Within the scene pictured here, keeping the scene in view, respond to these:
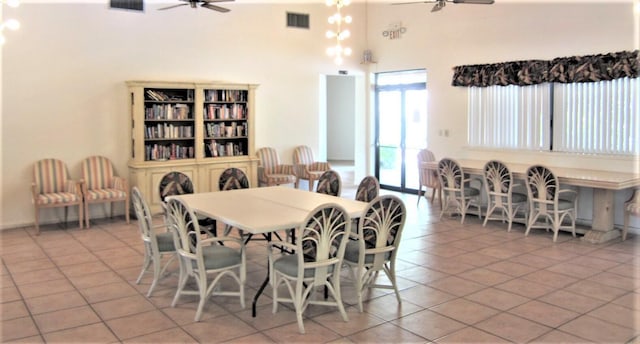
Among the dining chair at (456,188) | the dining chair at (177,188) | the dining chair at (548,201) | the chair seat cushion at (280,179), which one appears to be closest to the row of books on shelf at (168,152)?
the chair seat cushion at (280,179)

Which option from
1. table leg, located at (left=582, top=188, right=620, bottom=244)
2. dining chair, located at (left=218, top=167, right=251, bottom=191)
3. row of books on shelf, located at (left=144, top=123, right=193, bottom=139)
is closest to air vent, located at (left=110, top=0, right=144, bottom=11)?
row of books on shelf, located at (left=144, top=123, right=193, bottom=139)

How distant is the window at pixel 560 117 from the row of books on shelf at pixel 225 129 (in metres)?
3.81

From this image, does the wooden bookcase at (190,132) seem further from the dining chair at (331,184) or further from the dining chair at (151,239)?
the dining chair at (151,239)

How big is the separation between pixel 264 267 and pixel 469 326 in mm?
2226

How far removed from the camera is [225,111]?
8.94 meters

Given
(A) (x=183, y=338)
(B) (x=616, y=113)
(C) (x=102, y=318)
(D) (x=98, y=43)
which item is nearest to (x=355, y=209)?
(A) (x=183, y=338)

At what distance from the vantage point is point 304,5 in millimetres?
10055

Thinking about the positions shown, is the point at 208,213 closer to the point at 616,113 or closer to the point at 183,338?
the point at 183,338

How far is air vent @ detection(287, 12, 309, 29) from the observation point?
992 cm

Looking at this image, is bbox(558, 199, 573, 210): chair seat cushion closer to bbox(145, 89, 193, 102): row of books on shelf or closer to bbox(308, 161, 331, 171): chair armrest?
bbox(308, 161, 331, 171): chair armrest

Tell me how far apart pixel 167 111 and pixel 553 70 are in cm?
566

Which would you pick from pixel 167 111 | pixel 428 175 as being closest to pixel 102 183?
pixel 167 111

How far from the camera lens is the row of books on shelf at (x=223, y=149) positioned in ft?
29.0

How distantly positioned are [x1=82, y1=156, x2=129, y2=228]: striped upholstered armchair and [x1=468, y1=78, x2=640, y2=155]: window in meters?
5.50
